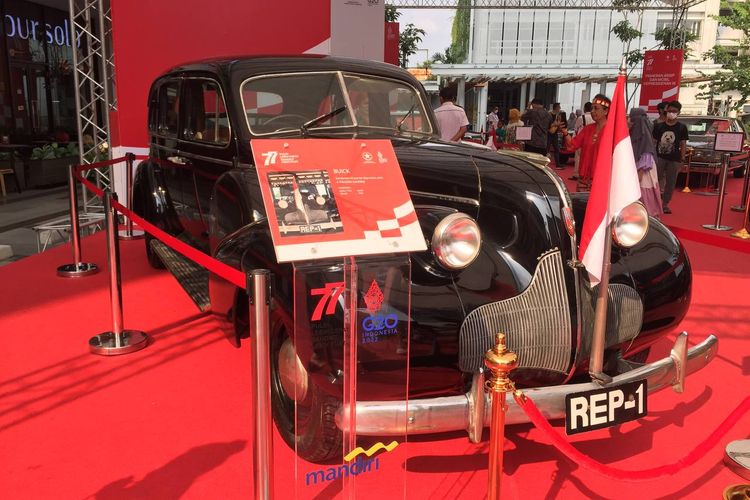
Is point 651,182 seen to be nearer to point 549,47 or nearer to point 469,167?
point 469,167

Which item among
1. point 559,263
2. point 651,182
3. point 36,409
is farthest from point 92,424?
point 651,182

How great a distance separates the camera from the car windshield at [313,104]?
12.0 feet

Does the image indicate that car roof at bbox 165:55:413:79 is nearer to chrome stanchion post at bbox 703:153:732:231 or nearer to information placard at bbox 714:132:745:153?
chrome stanchion post at bbox 703:153:732:231

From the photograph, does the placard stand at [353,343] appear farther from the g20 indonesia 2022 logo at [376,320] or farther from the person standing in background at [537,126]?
the person standing in background at [537,126]

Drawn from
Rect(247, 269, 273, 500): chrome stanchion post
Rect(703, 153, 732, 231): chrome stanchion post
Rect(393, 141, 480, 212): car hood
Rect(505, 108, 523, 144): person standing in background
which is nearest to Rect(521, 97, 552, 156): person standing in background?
Rect(505, 108, 523, 144): person standing in background

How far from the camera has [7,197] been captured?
11.1m

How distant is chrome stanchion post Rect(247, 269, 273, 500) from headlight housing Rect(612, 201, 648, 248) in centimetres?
162

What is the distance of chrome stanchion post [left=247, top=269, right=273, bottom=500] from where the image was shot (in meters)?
2.03

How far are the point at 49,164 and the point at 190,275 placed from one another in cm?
922

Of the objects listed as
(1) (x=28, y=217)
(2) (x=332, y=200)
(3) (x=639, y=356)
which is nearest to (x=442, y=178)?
(2) (x=332, y=200)

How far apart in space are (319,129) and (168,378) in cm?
164

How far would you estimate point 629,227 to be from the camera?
9.23 feet

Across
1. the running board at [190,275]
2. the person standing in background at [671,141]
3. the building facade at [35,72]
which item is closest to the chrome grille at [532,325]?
the running board at [190,275]

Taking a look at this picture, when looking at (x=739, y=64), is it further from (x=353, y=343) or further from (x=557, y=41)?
(x=557, y=41)
